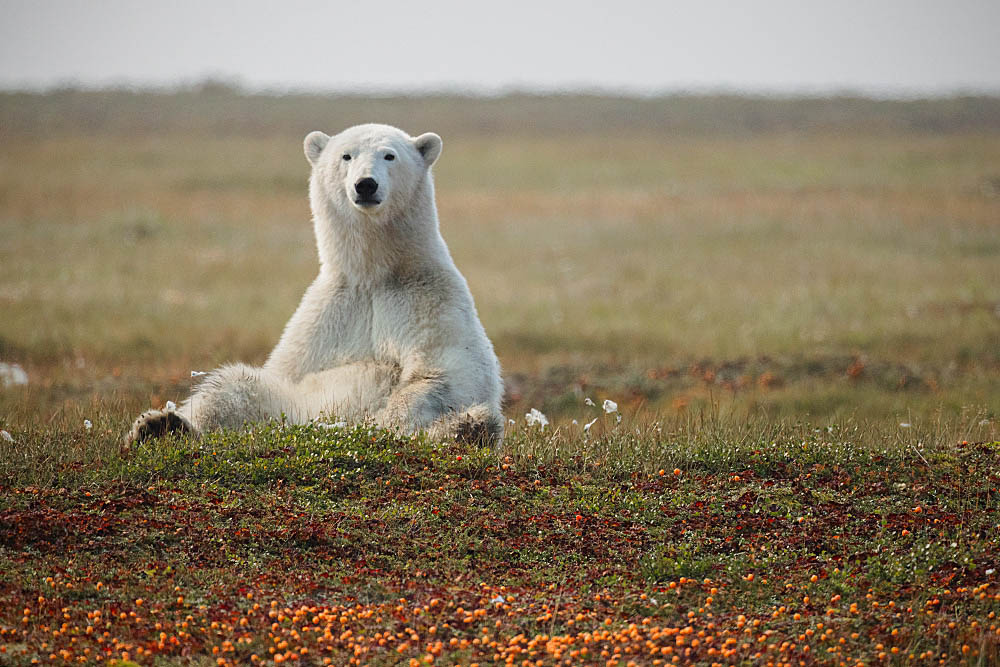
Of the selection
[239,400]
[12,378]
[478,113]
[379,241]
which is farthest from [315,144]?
[478,113]

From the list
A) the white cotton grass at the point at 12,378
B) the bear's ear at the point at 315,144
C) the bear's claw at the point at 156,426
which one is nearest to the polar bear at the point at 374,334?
the bear's claw at the point at 156,426

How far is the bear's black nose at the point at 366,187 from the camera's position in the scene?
707 centimetres

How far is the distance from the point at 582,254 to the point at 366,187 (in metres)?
18.9

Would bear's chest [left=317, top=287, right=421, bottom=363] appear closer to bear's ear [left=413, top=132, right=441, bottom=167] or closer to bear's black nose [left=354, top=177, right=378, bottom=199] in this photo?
bear's black nose [left=354, top=177, right=378, bottom=199]

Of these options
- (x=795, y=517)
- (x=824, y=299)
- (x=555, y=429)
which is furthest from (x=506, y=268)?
(x=795, y=517)

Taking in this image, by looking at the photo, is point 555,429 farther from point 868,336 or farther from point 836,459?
point 868,336

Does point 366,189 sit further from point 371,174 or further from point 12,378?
point 12,378

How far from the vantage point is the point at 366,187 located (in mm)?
7098

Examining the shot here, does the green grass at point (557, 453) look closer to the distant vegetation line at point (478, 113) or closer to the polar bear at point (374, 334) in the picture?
the polar bear at point (374, 334)

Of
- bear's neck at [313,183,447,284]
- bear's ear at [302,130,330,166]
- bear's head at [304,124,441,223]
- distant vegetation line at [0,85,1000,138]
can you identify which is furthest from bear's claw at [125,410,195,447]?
distant vegetation line at [0,85,1000,138]

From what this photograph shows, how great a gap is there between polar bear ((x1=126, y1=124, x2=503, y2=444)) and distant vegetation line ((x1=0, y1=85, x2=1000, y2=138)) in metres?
43.1

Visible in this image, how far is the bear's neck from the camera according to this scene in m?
7.52

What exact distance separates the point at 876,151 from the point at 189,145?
2840cm

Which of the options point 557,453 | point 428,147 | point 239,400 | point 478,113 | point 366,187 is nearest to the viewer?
point 366,187
